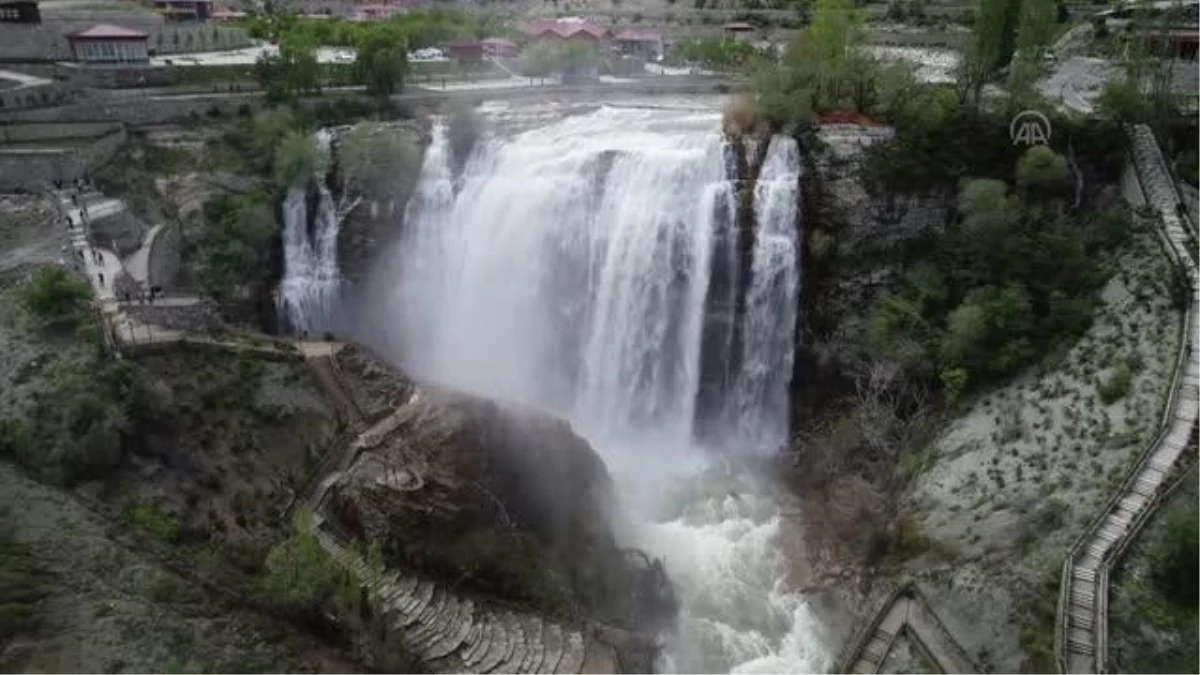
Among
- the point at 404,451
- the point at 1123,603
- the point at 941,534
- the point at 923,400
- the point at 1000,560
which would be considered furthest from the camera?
the point at 923,400

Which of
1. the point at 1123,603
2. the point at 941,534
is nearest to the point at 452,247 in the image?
the point at 941,534

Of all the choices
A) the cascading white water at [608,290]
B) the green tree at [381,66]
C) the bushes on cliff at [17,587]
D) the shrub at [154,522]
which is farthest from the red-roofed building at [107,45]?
the bushes on cliff at [17,587]

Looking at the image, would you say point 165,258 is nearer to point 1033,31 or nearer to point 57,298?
point 57,298


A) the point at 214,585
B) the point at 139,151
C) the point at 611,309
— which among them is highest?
the point at 139,151

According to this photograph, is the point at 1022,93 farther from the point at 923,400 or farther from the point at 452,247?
the point at 452,247

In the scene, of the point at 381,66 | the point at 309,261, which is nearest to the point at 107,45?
the point at 381,66

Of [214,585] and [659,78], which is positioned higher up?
[659,78]
